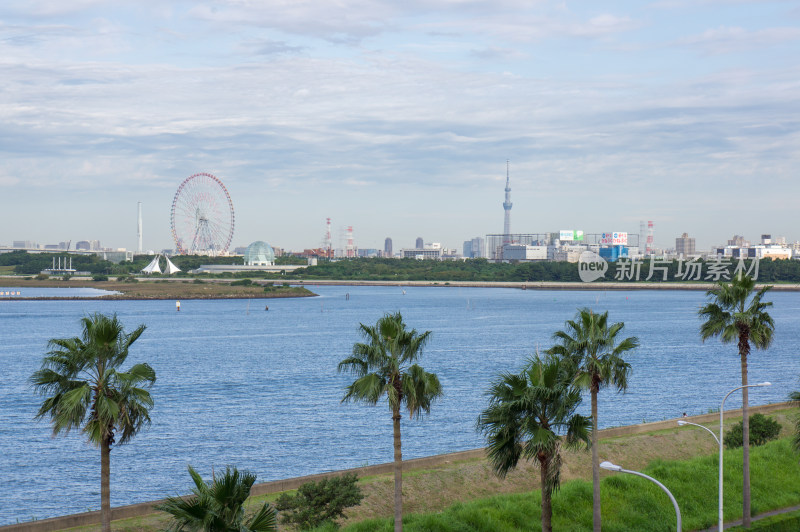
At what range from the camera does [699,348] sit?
113m

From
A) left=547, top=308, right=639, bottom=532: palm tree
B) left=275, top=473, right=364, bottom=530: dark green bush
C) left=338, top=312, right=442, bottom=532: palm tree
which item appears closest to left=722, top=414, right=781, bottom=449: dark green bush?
left=547, top=308, right=639, bottom=532: palm tree

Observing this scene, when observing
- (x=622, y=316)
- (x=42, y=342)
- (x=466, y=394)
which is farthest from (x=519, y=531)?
(x=622, y=316)

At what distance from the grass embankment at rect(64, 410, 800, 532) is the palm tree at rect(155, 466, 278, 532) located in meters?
13.7

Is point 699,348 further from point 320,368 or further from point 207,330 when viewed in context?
point 207,330

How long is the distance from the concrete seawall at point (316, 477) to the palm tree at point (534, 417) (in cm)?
1087

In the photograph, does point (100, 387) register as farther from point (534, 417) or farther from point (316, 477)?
point (316, 477)

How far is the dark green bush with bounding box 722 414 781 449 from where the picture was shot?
161 ft

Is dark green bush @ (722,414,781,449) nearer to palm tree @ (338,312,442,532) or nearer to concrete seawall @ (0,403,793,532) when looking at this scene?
concrete seawall @ (0,403,793,532)

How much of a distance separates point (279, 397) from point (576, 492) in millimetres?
39942

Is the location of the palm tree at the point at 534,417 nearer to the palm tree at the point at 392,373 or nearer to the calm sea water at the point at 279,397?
the palm tree at the point at 392,373

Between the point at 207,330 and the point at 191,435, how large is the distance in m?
80.6

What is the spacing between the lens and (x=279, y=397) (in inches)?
2867

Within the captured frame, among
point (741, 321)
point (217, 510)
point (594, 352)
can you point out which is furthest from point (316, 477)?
point (741, 321)

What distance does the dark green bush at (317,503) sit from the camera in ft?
105
